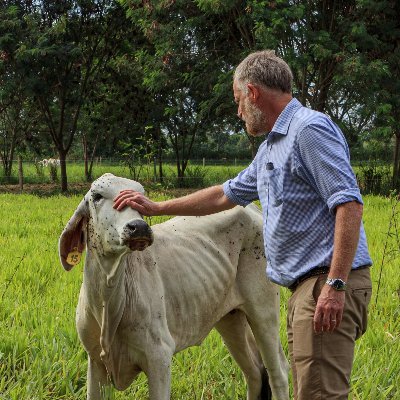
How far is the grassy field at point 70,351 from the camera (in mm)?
3502

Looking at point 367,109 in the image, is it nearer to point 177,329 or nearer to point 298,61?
point 298,61

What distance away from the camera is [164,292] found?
2885mm

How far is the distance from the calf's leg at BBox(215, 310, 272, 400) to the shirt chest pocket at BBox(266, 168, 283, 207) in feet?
3.64

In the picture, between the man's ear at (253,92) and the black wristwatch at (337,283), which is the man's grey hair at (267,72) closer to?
the man's ear at (253,92)

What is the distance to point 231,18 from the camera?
14883 millimetres

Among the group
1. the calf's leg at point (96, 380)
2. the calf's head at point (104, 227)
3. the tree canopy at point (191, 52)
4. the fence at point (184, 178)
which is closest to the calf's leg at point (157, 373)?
the calf's leg at point (96, 380)

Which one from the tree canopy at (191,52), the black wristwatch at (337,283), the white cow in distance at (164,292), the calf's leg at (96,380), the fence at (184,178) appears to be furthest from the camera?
the fence at (184,178)

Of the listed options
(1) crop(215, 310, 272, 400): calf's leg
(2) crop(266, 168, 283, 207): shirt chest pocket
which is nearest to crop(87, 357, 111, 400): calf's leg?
(1) crop(215, 310, 272, 400): calf's leg

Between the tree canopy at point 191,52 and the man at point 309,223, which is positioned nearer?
the man at point 309,223

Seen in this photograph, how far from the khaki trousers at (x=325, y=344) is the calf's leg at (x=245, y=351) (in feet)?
3.27

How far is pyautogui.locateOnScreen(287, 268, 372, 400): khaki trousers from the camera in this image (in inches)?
94.1

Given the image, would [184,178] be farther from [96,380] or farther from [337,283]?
[337,283]

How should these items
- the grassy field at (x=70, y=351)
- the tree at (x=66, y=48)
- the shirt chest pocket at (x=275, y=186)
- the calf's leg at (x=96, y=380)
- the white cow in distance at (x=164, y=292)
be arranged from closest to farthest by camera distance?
1. the shirt chest pocket at (x=275, y=186)
2. the white cow in distance at (x=164, y=292)
3. the calf's leg at (x=96, y=380)
4. the grassy field at (x=70, y=351)
5. the tree at (x=66, y=48)

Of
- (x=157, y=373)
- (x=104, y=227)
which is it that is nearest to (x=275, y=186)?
(x=104, y=227)
